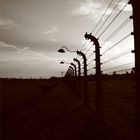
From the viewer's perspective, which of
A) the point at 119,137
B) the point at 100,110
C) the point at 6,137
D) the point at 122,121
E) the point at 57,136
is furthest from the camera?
the point at 122,121

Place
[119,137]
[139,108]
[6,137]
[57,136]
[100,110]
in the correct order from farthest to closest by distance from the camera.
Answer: [100,110] → [6,137] → [57,136] → [119,137] → [139,108]

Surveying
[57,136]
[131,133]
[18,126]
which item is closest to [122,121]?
[131,133]

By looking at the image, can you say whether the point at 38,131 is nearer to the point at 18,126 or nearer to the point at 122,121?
the point at 18,126

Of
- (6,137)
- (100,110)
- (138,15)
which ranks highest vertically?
(138,15)

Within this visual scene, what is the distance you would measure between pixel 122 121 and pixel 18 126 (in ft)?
11.4

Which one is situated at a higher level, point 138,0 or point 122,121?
point 138,0

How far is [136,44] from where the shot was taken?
17.2 feet

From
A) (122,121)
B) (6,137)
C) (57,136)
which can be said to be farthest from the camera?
(122,121)

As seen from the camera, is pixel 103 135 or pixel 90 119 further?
pixel 90 119

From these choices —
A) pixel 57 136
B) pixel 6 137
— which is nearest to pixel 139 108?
pixel 57 136

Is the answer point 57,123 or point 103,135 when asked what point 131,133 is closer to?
point 103,135

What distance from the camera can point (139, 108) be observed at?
5137mm

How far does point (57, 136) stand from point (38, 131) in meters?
0.97

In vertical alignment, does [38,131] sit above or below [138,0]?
below
